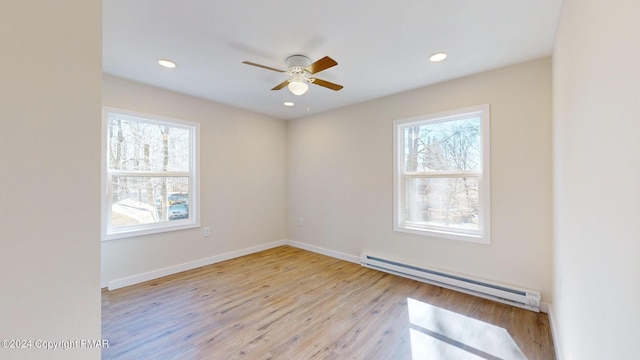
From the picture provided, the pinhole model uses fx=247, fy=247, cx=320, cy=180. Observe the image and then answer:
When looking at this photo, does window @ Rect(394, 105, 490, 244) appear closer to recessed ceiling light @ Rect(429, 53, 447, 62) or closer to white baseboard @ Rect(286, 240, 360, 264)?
recessed ceiling light @ Rect(429, 53, 447, 62)

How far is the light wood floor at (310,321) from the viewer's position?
189cm

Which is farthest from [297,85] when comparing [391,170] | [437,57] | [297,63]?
[391,170]

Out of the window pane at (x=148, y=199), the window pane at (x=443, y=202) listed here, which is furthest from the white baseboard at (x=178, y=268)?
the window pane at (x=443, y=202)

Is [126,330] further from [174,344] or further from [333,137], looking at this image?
[333,137]

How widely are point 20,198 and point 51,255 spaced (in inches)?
7.7

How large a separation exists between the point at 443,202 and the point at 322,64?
226 cm

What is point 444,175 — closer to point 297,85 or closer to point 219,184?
point 297,85

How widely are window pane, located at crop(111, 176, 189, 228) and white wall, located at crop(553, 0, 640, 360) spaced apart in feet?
13.4

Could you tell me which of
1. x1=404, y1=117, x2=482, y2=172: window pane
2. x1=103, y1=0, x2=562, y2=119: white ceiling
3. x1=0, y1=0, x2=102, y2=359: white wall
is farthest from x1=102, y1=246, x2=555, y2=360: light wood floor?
x1=103, y1=0, x2=562, y2=119: white ceiling

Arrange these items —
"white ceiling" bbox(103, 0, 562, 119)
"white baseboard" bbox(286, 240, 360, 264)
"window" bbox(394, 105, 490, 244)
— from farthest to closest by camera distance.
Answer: "white baseboard" bbox(286, 240, 360, 264) → "window" bbox(394, 105, 490, 244) → "white ceiling" bbox(103, 0, 562, 119)

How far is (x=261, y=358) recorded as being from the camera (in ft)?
5.93

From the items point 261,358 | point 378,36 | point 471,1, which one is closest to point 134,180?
point 261,358

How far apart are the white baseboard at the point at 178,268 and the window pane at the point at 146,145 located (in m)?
1.36

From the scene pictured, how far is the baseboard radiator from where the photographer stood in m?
2.43
